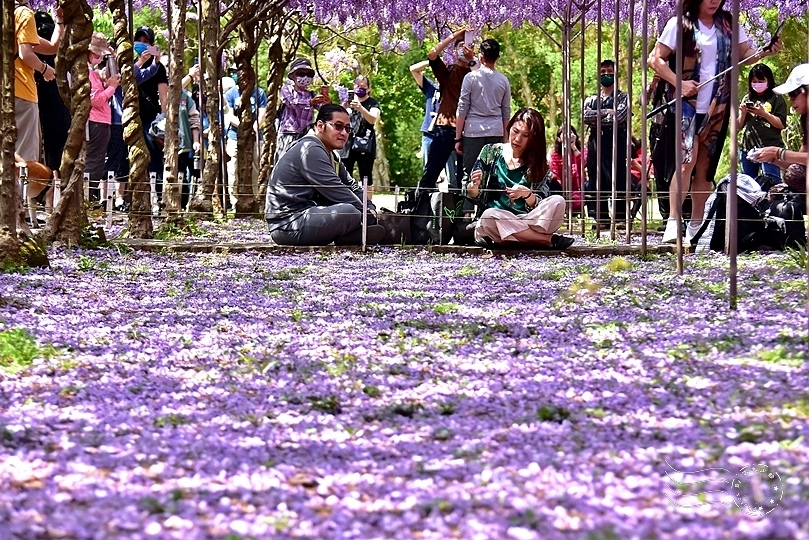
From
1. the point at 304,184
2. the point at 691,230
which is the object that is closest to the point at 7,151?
the point at 304,184

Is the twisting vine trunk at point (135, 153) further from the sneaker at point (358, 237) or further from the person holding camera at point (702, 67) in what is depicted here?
the person holding camera at point (702, 67)

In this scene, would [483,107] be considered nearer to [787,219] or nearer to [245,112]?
[787,219]

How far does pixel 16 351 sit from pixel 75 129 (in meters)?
5.51

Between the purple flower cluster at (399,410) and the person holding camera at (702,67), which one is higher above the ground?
the person holding camera at (702,67)

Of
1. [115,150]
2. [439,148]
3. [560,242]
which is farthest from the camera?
[115,150]

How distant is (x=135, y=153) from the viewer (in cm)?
1188

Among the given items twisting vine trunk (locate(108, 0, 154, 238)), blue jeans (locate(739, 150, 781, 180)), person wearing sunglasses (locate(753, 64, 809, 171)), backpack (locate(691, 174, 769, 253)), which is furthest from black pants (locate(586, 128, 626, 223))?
twisting vine trunk (locate(108, 0, 154, 238))

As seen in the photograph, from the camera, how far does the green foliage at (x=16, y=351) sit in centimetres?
509

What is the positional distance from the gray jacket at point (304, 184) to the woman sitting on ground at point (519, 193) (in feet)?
3.46

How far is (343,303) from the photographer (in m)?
7.27

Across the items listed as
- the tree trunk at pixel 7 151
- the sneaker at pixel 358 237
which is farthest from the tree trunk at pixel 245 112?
the tree trunk at pixel 7 151

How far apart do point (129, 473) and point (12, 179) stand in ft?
18.4

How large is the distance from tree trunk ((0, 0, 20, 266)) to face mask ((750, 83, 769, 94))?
24.1 ft

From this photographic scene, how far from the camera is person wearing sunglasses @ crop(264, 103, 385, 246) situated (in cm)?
1125
